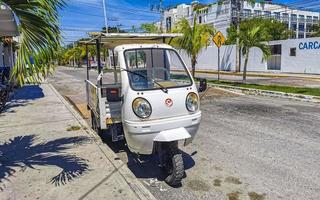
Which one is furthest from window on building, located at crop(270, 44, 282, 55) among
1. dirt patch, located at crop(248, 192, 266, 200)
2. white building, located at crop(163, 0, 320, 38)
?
white building, located at crop(163, 0, 320, 38)

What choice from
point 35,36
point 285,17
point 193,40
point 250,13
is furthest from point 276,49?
point 285,17

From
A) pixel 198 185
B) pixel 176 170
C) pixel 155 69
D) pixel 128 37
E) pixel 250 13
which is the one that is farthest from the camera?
pixel 250 13

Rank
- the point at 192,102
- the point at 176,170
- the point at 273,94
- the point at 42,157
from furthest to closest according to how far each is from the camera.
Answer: the point at 273,94, the point at 42,157, the point at 192,102, the point at 176,170

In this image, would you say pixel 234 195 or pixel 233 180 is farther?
Answer: pixel 233 180

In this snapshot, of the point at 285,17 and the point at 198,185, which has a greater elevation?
the point at 285,17

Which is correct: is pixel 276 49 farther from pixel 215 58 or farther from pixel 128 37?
pixel 128 37

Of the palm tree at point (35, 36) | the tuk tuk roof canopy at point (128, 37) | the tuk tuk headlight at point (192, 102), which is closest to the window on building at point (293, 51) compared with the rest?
the tuk tuk roof canopy at point (128, 37)

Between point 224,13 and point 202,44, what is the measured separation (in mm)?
47255

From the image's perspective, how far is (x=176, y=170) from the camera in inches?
177

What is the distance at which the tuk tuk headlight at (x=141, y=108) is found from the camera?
4535 millimetres

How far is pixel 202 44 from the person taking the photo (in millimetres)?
20562

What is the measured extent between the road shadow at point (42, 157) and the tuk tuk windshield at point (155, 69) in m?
1.71

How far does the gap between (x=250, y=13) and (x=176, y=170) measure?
63995 mm

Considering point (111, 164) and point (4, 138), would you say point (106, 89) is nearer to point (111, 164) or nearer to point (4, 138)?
point (111, 164)
